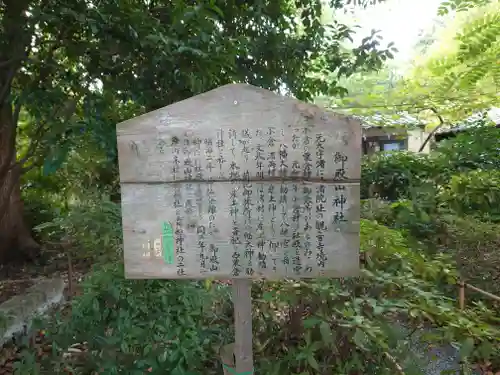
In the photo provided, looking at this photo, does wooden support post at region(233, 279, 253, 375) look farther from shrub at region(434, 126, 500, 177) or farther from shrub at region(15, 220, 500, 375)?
shrub at region(434, 126, 500, 177)

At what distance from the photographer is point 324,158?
5.50 feet

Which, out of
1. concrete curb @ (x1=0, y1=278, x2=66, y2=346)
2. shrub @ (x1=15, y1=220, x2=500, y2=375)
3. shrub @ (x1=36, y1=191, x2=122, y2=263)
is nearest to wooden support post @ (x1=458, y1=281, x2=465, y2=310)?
shrub @ (x1=15, y1=220, x2=500, y2=375)

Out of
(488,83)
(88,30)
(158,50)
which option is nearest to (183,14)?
(158,50)

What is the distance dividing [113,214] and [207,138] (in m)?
1.28

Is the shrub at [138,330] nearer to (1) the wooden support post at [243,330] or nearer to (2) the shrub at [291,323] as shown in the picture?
(2) the shrub at [291,323]

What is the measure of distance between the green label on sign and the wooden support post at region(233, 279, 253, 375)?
13.8 inches

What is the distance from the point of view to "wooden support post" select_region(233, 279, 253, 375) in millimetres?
1885

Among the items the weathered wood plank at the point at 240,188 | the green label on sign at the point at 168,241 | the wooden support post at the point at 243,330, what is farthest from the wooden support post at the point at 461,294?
the green label on sign at the point at 168,241

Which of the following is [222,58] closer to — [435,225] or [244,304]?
[244,304]

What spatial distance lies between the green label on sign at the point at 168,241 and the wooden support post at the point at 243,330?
35 centimetres

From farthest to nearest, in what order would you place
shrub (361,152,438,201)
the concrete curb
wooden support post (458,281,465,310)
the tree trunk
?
1. shrub (361,152,438,201)
2. the tree trunk
3. the concrete curb
4. wooden support post (458,281,465,310)

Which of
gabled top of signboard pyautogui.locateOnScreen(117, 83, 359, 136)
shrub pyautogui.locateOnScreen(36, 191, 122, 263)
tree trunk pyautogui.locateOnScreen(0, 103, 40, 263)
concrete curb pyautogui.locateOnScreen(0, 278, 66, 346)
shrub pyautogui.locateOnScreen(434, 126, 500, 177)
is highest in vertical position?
gabled top of signboard pyautogui.locateOnScreen(117, 83, 359, 136)

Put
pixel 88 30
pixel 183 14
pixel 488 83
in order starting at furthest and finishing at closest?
pixel 488 83, pixel 88 30, pixel 183 14

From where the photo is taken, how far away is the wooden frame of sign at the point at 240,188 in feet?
5.49
